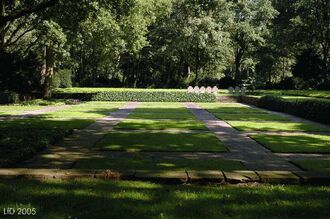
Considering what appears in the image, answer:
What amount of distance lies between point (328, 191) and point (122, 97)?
36242 millimetres

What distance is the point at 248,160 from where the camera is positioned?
10.6 metres

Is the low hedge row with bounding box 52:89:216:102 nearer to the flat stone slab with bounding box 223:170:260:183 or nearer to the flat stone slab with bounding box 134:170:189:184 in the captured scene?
the flat stone slab with bounding box 223:170:260:183

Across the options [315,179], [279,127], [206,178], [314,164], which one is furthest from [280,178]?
[279,127]

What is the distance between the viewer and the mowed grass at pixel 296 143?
12.3 meters

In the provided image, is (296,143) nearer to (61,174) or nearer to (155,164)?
(155,164)

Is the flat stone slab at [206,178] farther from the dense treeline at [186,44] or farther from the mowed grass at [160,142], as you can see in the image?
the dense treeline at [186,44]

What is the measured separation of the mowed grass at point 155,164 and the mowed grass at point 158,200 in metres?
2.28

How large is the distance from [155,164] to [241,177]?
2949 mm

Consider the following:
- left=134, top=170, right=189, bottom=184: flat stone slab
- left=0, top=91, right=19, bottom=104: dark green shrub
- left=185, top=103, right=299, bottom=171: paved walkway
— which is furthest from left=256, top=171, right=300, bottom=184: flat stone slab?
left=0, top=91, right=19, bottom=104: dark green shrub

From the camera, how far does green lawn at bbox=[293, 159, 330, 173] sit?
9516mm

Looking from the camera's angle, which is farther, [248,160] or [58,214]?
[248,160]

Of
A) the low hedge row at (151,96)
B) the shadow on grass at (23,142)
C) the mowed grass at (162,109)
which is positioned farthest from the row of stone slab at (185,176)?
the low hedge row at (151,96)

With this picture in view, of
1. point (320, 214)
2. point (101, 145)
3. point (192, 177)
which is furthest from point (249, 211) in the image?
point (101, 145)

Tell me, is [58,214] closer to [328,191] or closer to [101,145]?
[328,191]
